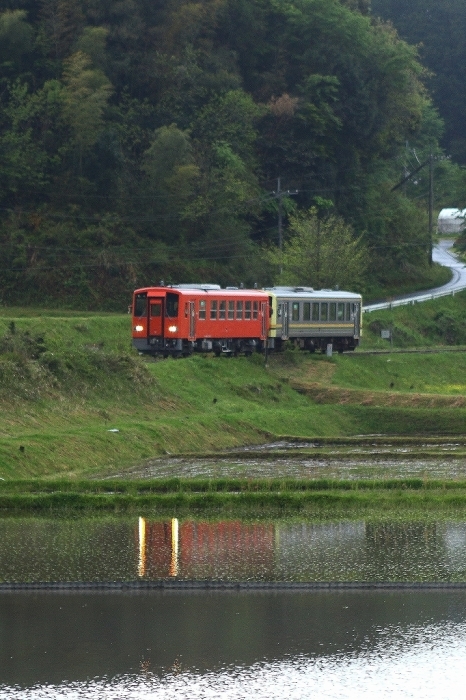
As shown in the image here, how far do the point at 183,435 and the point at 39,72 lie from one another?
42.6m

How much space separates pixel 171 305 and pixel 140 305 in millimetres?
1296

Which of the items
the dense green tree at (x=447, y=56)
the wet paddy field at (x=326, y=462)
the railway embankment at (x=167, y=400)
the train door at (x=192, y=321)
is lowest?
the wet paddy field at (x=326, y=462)

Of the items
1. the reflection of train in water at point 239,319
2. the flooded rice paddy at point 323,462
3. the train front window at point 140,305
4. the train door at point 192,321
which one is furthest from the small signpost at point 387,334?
the flooded rice paddy at point 323,462

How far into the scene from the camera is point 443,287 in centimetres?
8038

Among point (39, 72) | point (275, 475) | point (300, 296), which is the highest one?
point (39, 72)

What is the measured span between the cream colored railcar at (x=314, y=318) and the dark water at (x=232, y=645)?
35012 mm

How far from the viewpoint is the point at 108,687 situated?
1216 cm

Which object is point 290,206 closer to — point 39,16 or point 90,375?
point 39,16

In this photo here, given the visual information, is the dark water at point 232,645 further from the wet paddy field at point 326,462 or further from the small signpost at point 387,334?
the small signpost at point 387,334

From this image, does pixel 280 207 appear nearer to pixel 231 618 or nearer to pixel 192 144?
pixel 192 144

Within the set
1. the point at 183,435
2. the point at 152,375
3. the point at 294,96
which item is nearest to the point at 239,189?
the point at 294,96

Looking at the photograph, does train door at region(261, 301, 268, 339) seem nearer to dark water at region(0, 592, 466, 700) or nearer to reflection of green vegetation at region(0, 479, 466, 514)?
reflection of green vegetation at region(0, 479, 466, 514)

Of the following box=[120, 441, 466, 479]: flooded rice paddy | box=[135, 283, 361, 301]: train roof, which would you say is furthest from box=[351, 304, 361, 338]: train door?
box=[120, 441, 466, 479]: flooded rice paddy

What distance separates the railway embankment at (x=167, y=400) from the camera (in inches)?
1191
